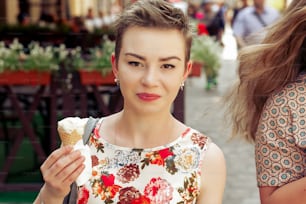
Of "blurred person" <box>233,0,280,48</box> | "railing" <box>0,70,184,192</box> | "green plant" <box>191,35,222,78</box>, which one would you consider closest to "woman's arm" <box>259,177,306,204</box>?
"railing" <box>0,70,184,192</box>

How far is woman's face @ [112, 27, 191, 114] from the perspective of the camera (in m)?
A: 1.43

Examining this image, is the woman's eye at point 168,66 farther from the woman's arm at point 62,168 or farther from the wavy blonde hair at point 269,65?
the wavy blonde hair at point 269,65

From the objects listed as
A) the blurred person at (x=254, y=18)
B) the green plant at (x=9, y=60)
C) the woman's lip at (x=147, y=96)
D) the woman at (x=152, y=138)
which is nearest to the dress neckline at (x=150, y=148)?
the woman at (x=152, y=138)

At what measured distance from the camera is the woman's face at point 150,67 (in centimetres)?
143

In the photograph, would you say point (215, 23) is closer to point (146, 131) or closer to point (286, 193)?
point (286, 193)

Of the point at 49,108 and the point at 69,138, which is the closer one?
the point at 69,138

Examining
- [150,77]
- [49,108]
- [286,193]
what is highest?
[150,77]

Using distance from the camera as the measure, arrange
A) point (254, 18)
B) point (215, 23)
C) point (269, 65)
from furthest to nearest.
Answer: point (215, 23)
point (254, 18)
point (269, 65)

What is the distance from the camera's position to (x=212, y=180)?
1.47 m

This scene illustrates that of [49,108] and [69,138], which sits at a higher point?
[69,138]

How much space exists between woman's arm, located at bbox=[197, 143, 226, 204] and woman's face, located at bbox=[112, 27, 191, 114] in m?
0.16

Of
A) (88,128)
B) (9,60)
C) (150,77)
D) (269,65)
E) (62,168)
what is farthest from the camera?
(9,60)

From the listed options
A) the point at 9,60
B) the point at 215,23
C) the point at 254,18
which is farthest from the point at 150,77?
the point at 215,23

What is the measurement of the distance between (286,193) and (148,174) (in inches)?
17.5
